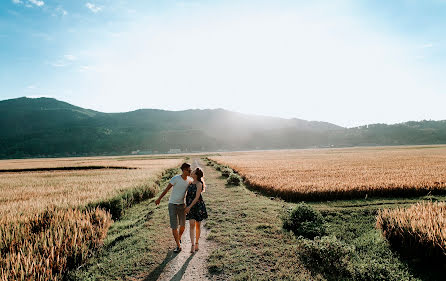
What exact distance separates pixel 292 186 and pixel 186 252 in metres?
10.6

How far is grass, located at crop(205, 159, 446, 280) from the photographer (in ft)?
17.7

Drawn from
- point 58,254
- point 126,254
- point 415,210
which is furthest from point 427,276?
point 58,254

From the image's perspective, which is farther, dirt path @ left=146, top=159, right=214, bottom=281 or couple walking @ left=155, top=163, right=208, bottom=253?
couple walking @ left=155, top=163, right=208, bottom=253

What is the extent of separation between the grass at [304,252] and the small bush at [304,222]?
0.42m

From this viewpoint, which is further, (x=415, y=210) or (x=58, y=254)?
(x=415, y=210)

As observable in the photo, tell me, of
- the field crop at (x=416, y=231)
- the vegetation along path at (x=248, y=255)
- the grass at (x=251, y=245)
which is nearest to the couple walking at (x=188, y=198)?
the vegetation along path at (x=248, y=255)

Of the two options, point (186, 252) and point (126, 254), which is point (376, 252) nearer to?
point (186, 252)

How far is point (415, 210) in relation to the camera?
7.76 metres

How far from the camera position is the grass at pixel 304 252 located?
5.39m

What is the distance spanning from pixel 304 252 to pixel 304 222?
6.47 ft

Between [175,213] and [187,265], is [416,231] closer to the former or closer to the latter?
[187,265]

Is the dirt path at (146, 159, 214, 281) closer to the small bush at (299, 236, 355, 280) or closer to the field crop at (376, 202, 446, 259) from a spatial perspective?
the small bush at (299, 236, 355, 280)

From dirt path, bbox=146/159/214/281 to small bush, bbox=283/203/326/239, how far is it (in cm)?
337

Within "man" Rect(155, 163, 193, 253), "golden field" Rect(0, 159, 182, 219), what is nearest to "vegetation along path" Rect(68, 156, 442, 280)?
"man" Rect(155, 163, 193, 253)
